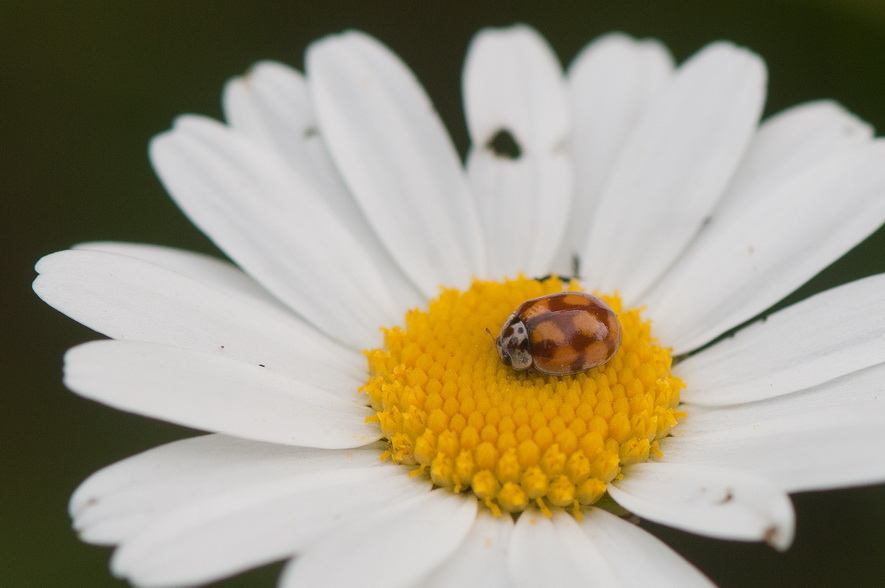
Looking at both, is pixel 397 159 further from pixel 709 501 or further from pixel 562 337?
pixel 709 501

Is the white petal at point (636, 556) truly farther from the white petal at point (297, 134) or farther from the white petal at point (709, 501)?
the white petal at point (297, 134)

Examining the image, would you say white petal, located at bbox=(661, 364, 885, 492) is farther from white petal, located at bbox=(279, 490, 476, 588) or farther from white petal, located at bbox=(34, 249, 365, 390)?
white petal, located at bbox=(34, 249, 365, 390)

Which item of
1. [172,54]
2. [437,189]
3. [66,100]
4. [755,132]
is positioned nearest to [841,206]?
[755,132]

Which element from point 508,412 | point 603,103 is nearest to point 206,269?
point 508,412

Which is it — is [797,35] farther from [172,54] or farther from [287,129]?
[172,54]

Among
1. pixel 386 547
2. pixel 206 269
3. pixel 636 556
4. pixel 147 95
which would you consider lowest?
pixel 636 556

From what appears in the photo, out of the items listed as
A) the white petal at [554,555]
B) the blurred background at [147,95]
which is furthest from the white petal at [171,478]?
the blurred background at [147,95]
